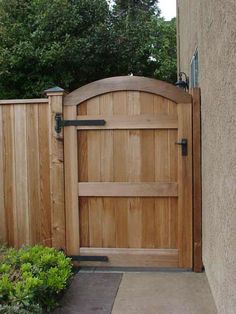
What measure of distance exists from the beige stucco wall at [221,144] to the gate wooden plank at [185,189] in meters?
0.57

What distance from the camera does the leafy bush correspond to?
282 cm

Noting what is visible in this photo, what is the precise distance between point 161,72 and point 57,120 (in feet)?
30.2

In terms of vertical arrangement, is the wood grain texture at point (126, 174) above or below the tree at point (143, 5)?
below

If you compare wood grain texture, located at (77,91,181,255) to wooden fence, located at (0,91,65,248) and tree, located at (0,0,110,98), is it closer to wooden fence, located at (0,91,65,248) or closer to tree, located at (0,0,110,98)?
wooden fence, located at (0,91,65,248)

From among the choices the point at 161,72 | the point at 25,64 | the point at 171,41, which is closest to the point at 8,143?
the point at 25,64

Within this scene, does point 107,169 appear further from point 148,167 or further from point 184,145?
point 184,145

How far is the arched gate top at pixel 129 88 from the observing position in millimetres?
4094

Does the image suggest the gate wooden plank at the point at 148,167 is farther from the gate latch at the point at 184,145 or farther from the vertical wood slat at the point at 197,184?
the vertical wood slat at the point at 197,184

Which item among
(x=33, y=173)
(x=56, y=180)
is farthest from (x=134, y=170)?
(x=33, y=173)

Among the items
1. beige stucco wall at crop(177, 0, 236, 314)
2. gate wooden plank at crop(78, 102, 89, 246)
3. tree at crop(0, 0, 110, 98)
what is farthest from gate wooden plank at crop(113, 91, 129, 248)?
tree at crop(0, 0, 110, 98)

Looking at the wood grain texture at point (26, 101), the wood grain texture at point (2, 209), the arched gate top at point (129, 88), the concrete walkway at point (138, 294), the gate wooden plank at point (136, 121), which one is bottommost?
the concrete walkway at point (138, 294)

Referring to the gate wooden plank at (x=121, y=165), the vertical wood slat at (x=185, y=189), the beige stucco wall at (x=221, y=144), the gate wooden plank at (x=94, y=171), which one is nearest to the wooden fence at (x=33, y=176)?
the gate wooden plank at (x=94, y=171)

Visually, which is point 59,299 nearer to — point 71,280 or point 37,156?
point 71,280

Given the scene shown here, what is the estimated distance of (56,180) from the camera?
4293 millimetres
